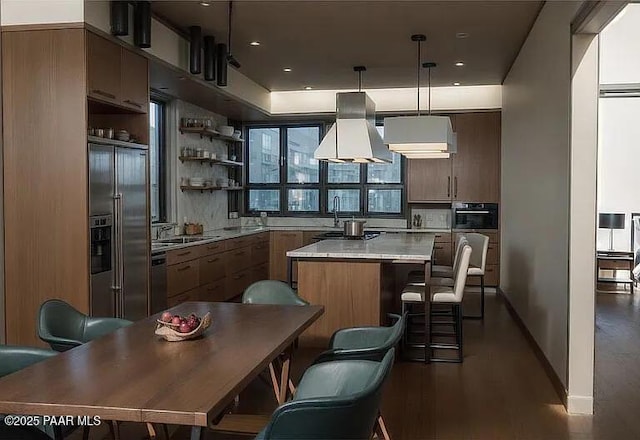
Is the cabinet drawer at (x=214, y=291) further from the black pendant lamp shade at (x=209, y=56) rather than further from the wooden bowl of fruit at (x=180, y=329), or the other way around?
the wooden bowl of fruit at (x=180, y=329)

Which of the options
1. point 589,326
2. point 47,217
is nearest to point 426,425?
point 589,326

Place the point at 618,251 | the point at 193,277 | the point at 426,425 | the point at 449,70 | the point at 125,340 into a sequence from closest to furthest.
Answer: the point at 125,340 < the point at 426,425 < the point at 193,277 < the point at 449,70 < the point at 618,251

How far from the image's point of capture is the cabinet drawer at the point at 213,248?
6.78 metres

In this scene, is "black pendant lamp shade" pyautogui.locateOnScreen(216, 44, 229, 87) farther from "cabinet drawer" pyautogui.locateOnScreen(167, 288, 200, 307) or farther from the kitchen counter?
"cabinet drawer" pyautogui.locateOnScreen(167, 288, 200, 307)

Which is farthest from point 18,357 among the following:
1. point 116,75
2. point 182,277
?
point 182,277

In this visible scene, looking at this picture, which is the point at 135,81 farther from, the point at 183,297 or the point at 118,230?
the point at 183,297

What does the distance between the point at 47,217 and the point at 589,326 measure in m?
3.65

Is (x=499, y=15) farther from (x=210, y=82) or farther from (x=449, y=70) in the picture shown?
(x=210, y=82)

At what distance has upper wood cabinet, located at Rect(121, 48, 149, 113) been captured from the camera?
4898mm

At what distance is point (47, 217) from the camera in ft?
14.6

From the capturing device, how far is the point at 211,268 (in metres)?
7.02

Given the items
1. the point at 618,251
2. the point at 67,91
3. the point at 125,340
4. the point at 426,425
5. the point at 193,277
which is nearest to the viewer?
the point at 125,340

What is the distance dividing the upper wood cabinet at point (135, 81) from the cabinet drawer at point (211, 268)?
2089mm

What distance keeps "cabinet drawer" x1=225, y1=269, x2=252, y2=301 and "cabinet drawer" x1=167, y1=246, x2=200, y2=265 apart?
1.03 metres
